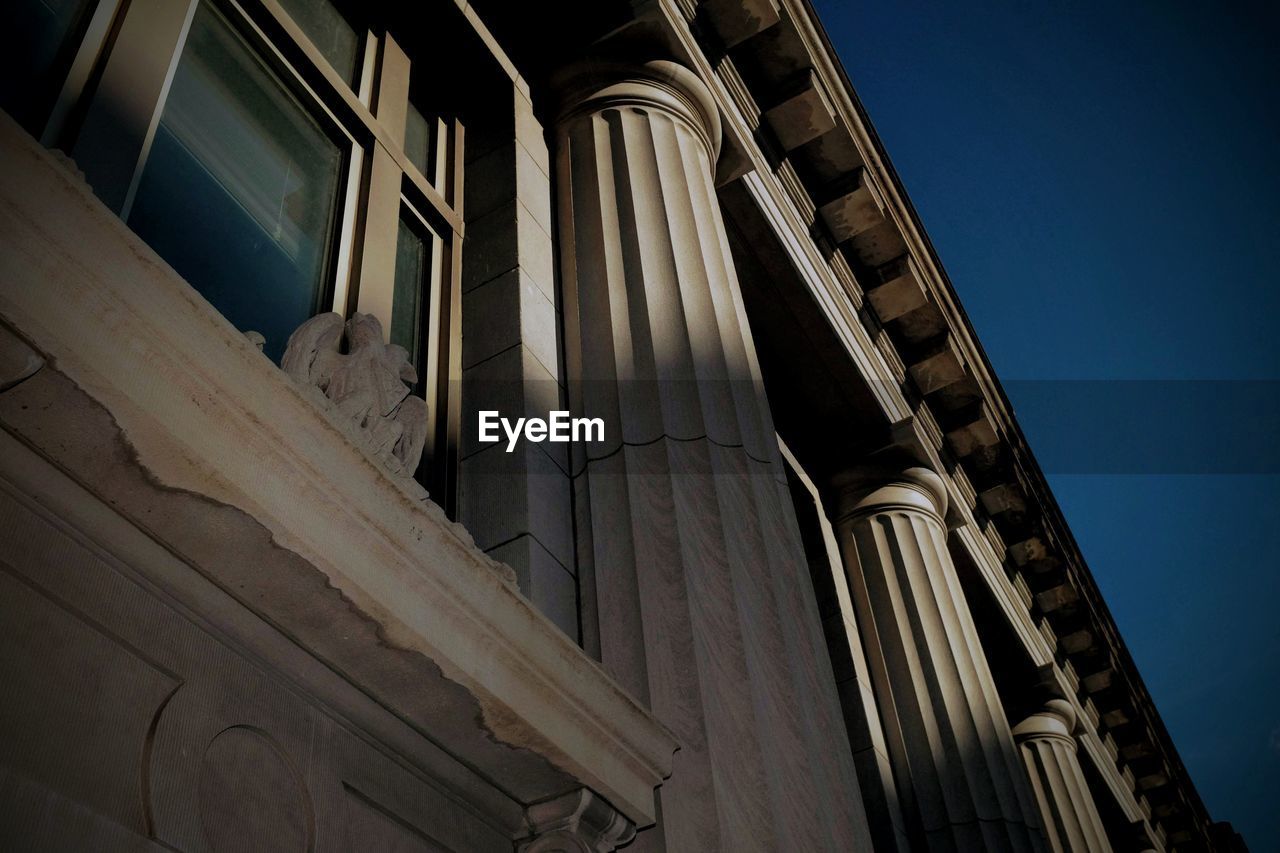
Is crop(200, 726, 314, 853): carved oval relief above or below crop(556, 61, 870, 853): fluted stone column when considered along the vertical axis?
below

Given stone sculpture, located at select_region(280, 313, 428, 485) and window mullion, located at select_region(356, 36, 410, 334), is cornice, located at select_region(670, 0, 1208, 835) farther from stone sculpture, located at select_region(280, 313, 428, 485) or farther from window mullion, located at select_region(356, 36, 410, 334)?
stone sculpture, located at select_region(280, 313, 428, 485)

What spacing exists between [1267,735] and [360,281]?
120 meters

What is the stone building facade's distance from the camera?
3361 mm

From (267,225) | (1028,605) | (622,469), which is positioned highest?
(1028,605)

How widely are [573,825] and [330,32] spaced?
650cm

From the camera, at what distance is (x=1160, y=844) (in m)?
25.7

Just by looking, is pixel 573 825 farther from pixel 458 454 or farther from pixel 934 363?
pixel 934 363

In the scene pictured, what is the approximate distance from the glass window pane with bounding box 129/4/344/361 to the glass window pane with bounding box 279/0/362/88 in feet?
3.34

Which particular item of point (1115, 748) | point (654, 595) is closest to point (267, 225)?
point (654, 595)

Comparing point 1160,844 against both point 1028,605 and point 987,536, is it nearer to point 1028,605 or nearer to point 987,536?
point 1028,605

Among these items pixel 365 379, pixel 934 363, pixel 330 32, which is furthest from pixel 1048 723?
pixel 365 379

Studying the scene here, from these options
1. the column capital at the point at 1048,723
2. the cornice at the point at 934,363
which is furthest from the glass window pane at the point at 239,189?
the column capital at the point at 1048,723

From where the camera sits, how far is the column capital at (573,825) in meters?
4.71

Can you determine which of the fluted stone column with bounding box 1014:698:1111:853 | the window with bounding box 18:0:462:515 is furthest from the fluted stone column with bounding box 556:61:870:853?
the fluted stone column with bounding box 1014:698:1111:853
